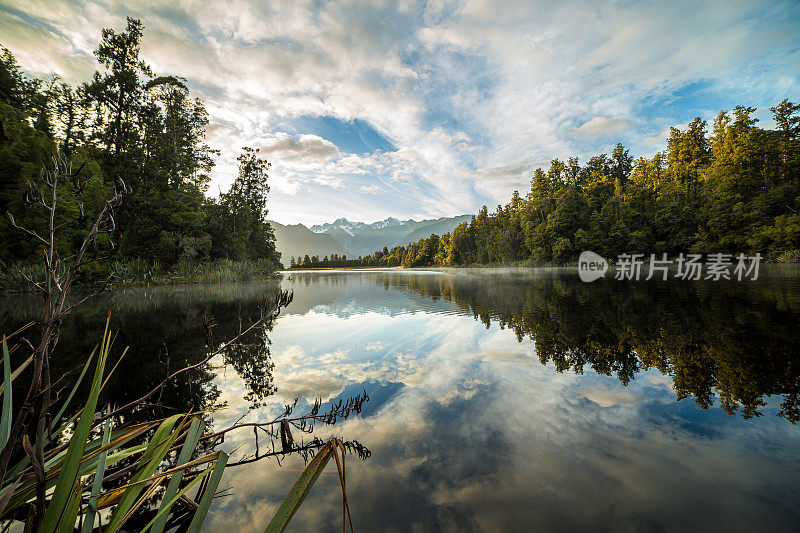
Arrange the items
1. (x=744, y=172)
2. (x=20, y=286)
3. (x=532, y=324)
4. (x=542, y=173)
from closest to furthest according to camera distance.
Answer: (x=532, y=324)
(x=20, y=286)
(x=744, y=172)
(x=542, y=173)

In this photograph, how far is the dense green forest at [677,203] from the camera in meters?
31.8

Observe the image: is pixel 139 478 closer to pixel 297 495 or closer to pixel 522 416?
pixel 297 495

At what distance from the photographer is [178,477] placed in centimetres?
155

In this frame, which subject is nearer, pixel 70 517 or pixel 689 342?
pixel 70 517

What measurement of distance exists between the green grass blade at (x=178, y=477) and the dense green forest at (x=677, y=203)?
147 ft

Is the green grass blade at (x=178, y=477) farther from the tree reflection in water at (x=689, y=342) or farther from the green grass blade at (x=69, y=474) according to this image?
the tree reflection in water at (x=689, y=342)

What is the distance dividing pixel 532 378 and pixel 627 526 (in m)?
2.37

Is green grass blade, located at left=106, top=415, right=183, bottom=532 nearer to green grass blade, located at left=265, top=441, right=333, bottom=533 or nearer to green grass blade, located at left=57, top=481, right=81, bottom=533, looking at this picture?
green grass blade, located at left=57, top=481, right=81, bottom=533

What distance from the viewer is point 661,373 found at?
14.0 feet

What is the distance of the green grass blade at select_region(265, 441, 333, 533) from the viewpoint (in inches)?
49.7

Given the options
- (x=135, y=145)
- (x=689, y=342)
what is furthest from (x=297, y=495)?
(x=135, y=145)

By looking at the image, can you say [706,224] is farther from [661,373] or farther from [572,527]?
[572,527]

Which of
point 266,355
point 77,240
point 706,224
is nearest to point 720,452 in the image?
point 266,355

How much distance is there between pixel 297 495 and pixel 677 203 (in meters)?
53.1
